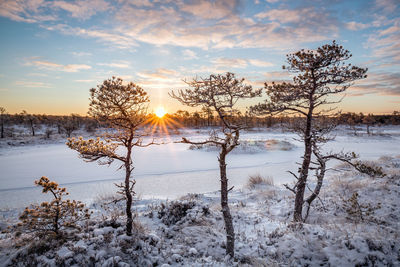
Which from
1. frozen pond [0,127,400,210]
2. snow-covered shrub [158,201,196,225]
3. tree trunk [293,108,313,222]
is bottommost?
frozen pond [0,127,400,210]

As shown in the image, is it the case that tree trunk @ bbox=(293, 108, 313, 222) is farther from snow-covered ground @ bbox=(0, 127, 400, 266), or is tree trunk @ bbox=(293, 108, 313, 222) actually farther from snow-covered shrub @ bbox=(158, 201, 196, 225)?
snow-covered shrub @ bbox=(158, 201, 196, 225)

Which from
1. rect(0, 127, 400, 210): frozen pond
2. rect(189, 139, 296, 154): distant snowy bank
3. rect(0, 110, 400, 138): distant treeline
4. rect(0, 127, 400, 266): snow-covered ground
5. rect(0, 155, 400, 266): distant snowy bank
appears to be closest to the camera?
rect(0, 155, 400, 266): distant snowy bank

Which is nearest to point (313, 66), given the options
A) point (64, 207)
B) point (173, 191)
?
point (64, 207)

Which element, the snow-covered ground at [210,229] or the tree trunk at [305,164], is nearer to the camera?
the snow-covered ground at [210,229]

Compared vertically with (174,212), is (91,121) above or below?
above

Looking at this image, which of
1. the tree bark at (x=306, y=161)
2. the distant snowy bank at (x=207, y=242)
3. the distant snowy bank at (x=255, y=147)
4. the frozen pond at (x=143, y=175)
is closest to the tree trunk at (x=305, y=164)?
the tree bark at (x=306, y=161)

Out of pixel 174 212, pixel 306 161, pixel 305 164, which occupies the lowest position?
pixel 174 212

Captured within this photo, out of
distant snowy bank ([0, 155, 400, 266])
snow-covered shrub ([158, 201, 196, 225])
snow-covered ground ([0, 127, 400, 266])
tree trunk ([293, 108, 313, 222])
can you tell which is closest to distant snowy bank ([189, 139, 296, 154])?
snow-covered ground ([0, 127, 400, 266])

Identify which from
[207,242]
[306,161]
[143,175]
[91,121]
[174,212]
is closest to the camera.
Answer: [207,242]

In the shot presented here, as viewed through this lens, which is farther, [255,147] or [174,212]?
[255,147]

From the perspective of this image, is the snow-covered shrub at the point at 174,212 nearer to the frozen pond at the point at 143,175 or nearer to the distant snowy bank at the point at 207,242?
the distant snowy bank at the point at 207,242

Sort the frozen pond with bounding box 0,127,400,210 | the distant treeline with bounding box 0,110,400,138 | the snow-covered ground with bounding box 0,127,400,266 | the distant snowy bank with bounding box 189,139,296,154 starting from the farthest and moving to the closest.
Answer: the distant snowy bank with bounding box 189,139,296,154
the frozen pond with bounding box 0,127,400,210
the distant treeline with bounding box 0,110,400,138
the snow-covered ground with bounding box 0,127,400,266

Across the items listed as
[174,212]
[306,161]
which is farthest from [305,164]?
[174,212]

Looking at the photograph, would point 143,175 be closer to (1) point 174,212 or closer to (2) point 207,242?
(1) point 174,212
